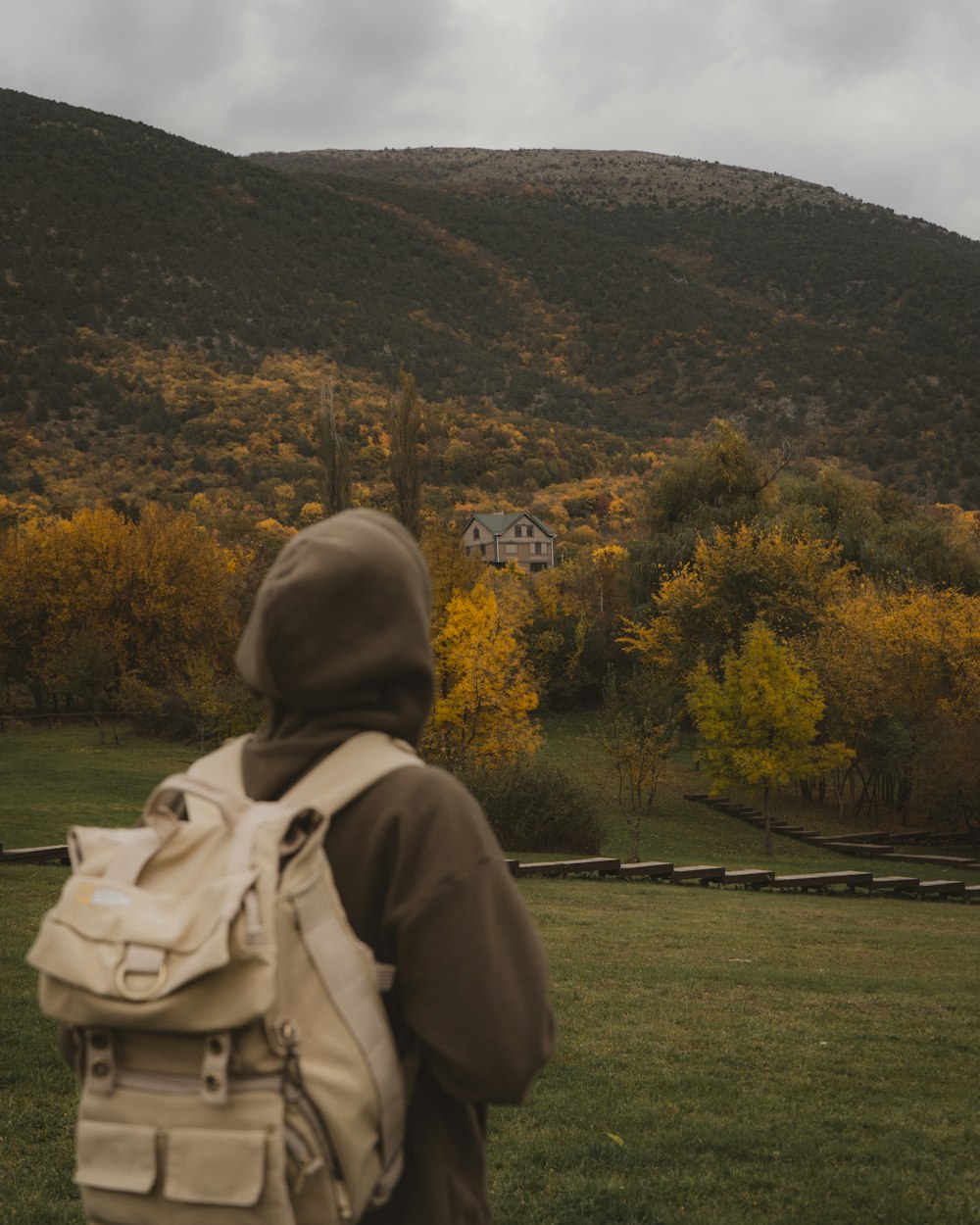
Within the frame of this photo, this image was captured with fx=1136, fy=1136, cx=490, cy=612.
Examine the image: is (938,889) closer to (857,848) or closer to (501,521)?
(857,848)

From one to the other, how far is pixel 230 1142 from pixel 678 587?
4186cm

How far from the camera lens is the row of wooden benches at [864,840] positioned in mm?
29703

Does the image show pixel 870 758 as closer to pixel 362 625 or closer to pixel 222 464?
pixel 362 625

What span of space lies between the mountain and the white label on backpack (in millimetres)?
71106

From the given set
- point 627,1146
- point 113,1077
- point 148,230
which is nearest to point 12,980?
point 627,1146

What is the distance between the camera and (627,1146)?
227 inches

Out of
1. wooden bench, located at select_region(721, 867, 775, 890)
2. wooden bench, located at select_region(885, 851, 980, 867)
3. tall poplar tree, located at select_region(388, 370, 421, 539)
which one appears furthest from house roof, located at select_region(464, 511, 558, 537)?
wooden bench, located at select_region(721, 867, 775, 890)

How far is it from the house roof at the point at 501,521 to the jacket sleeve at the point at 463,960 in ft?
265

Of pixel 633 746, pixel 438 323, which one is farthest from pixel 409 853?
pixel 438 323

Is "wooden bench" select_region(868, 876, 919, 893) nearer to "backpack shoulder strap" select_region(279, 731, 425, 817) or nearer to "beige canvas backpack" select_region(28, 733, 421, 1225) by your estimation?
"backpack shoulder strap" select_region(279, 731, 425, 817)

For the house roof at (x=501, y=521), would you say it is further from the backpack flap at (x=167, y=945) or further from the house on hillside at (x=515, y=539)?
the backpack flap at (x=167, y=945)

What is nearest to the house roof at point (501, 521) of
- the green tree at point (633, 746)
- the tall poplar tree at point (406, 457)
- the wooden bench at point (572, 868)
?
the tall poplar tree at point (406, 457)

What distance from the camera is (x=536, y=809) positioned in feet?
86.4

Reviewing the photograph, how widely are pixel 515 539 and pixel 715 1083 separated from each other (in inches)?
3121
